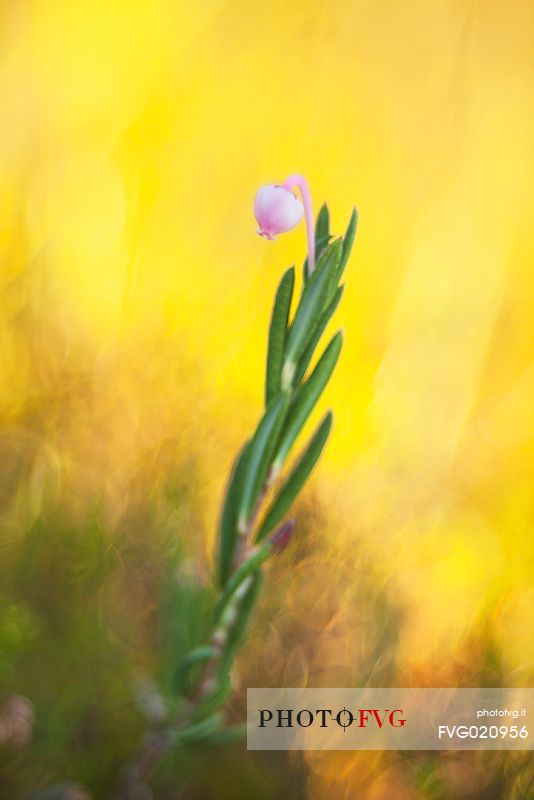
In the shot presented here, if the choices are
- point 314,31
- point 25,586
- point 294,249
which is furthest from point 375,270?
point 25,586

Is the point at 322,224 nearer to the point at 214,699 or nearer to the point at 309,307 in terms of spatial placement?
the point at 309,307

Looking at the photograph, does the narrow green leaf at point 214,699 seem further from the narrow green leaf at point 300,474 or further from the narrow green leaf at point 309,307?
the narrow green leaf at point 309,307

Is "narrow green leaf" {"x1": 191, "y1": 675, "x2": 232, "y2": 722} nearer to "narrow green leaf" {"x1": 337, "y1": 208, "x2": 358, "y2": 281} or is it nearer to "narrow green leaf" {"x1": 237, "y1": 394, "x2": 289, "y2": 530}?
"narrow green leaf" {"x1": 237, "y1": 394, "x2": 289, "y2": 530}

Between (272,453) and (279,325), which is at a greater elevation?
(279,325)

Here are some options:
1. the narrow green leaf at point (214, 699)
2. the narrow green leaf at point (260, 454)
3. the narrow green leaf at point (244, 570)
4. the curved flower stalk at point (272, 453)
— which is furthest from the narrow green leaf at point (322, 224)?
the narrow green leaf at point (214, 699)

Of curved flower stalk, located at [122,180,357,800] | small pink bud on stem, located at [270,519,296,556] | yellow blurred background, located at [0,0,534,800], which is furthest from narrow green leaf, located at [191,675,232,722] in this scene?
yellow blurred background, located at [0,0,534,800]

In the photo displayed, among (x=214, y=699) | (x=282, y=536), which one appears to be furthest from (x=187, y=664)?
(x=282, y=536)

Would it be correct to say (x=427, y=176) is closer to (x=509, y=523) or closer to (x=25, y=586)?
(x=509, y=523)
